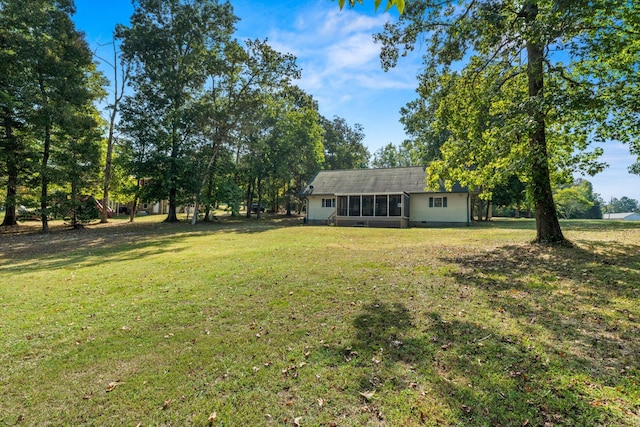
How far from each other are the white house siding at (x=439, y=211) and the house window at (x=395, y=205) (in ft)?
4.77

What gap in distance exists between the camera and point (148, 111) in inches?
909

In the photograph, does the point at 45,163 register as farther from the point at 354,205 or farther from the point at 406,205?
the point at 406,205

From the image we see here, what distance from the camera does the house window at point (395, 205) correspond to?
22.8 metres

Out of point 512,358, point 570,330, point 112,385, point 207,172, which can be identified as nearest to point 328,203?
point 207,172

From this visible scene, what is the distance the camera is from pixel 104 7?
575 inches

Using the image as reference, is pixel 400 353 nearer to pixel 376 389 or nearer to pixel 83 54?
pixel 376 389

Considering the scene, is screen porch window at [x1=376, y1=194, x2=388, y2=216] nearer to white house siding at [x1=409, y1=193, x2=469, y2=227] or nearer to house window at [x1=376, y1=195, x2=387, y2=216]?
house window at [x1=376, y1=195, x2=387, y2=216]

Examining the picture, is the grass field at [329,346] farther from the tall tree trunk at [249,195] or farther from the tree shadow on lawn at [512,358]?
the tall tree trunk at [249,195]

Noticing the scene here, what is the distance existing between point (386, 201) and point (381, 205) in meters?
0.54

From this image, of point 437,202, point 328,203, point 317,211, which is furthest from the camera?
point 317,211

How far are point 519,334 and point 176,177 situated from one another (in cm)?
2382

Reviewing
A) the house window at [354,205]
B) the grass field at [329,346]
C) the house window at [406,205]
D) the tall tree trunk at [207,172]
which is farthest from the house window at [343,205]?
the grass field at [329,346]

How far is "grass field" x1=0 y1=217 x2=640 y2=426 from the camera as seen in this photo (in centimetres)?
281

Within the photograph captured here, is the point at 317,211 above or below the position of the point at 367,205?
below
